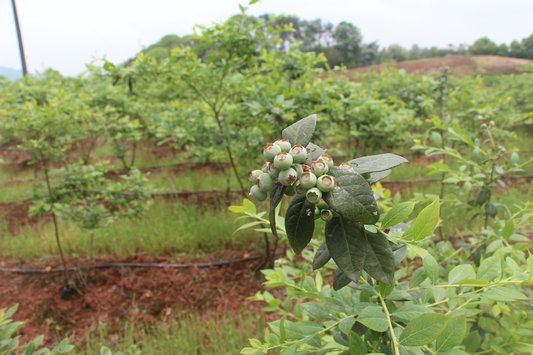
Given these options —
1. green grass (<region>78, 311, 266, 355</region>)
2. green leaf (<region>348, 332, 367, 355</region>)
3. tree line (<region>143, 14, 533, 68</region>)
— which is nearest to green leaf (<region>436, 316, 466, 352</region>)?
green leaf (<region>348, 332, 367, 355</region>)

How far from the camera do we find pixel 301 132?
0.67 meters

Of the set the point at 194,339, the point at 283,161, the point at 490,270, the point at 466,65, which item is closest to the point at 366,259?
the point at 283,161

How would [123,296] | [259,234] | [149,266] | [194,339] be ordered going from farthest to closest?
[259,234] → [149,266] → [123,296] → [194,339]

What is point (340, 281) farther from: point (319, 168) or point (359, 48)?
point (359, 48)

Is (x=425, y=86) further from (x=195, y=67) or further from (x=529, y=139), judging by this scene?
(x=529, y=139)

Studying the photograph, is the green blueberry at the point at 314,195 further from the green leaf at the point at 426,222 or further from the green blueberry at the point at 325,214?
the green leaf at the point at 426,222

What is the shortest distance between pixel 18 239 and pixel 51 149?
1.49m

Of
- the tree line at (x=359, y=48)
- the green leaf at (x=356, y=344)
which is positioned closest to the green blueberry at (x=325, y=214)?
the green leaf at (x=356, y=344)

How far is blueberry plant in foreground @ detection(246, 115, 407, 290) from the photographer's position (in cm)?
55

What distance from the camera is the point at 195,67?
263 centimetres

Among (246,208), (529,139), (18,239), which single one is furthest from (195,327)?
(529,139)

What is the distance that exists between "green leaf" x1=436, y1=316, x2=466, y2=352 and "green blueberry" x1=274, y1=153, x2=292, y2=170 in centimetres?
37

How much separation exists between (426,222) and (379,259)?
0.35 ft

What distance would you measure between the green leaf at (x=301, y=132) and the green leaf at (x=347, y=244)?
15cm
